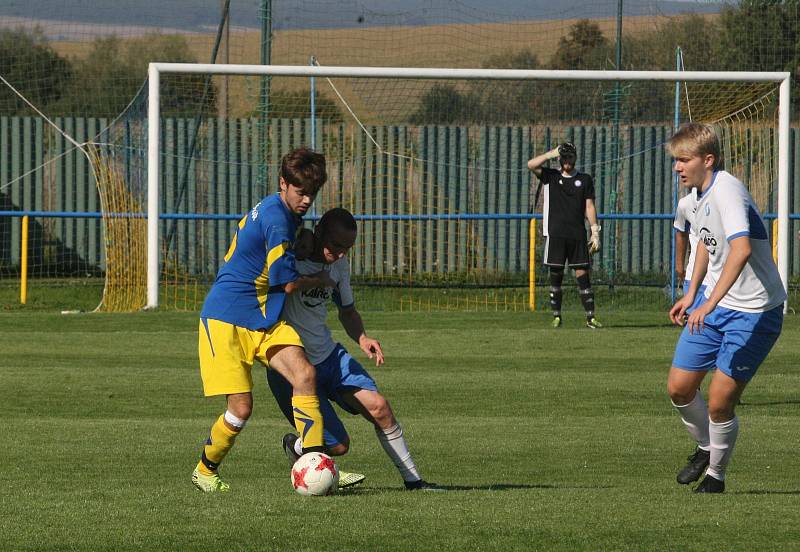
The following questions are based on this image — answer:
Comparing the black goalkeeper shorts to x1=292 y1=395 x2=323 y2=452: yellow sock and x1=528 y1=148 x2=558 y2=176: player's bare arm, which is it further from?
x1=292 y1=395 x2=323 y2=452: yellow sock

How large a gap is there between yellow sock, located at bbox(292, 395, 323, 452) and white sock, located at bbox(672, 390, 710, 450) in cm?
203

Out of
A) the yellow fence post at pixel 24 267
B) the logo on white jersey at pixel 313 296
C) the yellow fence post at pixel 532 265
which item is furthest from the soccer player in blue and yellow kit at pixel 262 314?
the yellow fence post at pixel 24 267

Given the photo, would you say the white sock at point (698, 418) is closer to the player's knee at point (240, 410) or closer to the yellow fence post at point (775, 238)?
the player's knee at point (240, 410)

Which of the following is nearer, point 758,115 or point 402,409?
point 402,409

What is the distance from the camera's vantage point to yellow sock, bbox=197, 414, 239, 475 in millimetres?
6551

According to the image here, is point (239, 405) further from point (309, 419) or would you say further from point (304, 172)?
point (304, 172)

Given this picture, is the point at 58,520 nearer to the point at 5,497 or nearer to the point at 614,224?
the point at 5,497

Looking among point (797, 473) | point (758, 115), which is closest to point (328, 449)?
point (797, 473)

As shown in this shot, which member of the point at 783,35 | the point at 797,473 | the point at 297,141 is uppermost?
the point at 783,35

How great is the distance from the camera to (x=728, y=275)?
20.5ft

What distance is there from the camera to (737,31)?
23.8 metres

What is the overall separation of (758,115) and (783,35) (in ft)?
15.0

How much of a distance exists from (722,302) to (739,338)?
23cm

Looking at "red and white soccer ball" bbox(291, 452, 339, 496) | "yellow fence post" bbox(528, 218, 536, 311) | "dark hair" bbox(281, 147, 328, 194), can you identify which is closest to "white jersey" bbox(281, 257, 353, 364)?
"dark hair" bbox(281, 147, 328, 194)
